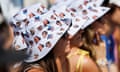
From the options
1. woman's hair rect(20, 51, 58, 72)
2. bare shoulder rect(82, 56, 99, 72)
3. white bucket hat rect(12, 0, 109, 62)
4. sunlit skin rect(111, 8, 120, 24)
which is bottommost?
bare shoulder rect(82, 56, 99, 72)

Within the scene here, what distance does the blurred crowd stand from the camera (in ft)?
5.01

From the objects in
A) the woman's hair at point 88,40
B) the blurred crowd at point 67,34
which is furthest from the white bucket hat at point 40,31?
the woman's hair at point 88,40

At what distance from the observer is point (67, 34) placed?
1.59 m

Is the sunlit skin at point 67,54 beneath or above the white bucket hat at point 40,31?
beneath

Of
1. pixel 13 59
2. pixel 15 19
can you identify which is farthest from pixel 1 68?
pixel 15 19

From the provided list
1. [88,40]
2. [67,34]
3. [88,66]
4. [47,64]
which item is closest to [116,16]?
[88,40]

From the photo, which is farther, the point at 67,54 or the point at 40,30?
the point at 67,54

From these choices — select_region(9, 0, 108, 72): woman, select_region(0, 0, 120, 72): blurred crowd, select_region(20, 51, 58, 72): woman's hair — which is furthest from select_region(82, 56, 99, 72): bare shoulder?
select_region(20, 51, 58, 72): woman's hair

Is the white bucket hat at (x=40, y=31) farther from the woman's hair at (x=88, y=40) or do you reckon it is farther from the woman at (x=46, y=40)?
the woman's hair at (x=88, y=40)

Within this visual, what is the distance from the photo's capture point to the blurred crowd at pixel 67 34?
1527 millimetres

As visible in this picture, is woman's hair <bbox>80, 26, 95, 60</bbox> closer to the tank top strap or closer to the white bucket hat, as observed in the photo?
the tank top strap

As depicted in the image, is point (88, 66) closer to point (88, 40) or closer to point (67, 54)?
point (67, 54)

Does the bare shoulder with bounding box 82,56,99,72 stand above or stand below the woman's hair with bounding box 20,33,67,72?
below

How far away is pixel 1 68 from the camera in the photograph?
0.38m
